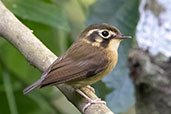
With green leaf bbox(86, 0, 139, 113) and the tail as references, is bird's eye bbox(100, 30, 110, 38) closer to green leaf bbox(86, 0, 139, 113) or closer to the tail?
green leaf bbox(86, 0, 139, 113)

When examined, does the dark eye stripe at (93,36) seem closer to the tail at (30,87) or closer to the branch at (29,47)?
the branch at (29,47)

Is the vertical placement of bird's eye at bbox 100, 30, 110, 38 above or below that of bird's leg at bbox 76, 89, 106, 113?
above

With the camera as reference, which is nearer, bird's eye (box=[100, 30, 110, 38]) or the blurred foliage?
bird's eye (box=[100, 30, 110, 38])

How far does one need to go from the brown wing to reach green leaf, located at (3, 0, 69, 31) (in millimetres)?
422

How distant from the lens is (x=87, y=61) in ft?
11.3

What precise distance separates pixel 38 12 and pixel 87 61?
2.53 ft

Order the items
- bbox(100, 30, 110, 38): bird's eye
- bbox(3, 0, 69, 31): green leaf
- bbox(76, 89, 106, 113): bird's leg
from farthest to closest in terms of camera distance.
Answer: bbox(3, 0, 69, 31): green leaf < bbox(100, 30, 110, 38): bird's eye < bbox(76, 89, 106, 113): bird's leg

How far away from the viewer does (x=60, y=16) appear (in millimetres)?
4008

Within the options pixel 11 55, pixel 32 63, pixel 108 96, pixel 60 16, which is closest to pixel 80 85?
pixel 32 63

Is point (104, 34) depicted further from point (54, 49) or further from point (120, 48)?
point (54, 49)

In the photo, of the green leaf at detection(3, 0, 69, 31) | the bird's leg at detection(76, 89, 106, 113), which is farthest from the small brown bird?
the green leaf at detection(3, 0, 69, 31)

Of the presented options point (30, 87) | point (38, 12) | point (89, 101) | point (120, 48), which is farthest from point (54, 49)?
point (89, 101)

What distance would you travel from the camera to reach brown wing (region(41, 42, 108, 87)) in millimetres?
3171

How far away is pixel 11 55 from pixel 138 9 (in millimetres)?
1276
